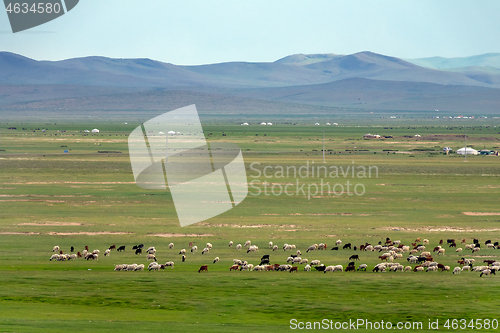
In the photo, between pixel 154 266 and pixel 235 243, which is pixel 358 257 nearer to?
pixel 235 243

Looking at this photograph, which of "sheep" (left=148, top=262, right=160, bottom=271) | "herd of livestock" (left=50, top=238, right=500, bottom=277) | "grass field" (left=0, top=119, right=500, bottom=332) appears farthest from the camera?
"herd of livestock" (left=50, top=238, right=500, bottom=277)

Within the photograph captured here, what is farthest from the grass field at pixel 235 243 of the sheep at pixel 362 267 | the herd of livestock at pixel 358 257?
the herd of livestock at pixel 358 257

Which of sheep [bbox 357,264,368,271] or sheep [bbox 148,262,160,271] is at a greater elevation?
sheep [bbox 148,262,160,271]

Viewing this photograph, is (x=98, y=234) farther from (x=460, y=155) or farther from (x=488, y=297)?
(x=460, y=155)

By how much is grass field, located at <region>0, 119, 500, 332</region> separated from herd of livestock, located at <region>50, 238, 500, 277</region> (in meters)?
0.35

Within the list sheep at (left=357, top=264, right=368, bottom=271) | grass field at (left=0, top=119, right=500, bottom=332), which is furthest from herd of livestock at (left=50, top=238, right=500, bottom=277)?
grass field at (left=0, top=119, right=500, bottom=332)

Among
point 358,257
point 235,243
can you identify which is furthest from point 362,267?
point 235,243

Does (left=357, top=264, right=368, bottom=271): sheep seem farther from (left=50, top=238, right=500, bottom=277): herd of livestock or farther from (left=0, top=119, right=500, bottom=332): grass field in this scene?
(left=0, top=119, right=500, bottom=332): grass field

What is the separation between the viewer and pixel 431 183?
52781 mm

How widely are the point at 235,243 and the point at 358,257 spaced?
19.6ft

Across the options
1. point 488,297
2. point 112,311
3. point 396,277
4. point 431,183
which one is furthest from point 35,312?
point 431,183

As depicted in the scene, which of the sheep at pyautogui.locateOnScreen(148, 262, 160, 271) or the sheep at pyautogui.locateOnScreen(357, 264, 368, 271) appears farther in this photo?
the sheep at pyautogui.locateOnScreen(357, 264, 368, 271)

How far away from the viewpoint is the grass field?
18312 millimetres

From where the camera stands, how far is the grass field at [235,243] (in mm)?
18312
